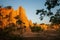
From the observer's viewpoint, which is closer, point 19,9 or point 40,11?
point 40,11

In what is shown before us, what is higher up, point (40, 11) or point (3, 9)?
point (3, 9)

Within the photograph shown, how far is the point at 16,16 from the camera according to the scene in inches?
2486

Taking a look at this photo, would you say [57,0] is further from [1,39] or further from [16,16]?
[16,16]

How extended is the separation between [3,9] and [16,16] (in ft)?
20.5

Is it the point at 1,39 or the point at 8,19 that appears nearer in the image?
the point at 1,39

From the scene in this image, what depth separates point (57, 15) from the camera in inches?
689

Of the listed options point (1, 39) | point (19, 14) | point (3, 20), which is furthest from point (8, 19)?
point (1, 39)

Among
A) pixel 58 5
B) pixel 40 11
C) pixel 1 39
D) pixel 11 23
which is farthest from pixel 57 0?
pixel 11 23

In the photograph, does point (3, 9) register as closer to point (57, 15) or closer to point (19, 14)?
point (19, 14)

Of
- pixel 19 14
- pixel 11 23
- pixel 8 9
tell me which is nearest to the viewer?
pixel 11 23

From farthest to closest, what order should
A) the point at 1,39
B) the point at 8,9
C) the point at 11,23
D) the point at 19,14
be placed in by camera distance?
the point at 19,14
the point at 8,9
the point at 11,23
the point at 1,39

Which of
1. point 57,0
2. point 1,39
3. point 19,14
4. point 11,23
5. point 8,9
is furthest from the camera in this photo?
point 19,14

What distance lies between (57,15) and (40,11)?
183 centimetres

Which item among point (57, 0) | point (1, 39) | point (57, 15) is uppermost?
point (57, 0)
